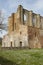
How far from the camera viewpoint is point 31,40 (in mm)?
46531

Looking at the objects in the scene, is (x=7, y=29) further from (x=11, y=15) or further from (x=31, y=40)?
(x=31, y=40)

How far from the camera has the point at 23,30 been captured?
47812 millimetres

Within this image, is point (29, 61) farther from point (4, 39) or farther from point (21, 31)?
point (4, 39)

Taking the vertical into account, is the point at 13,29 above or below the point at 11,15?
below

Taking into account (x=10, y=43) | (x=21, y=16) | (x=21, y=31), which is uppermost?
(x=21, y=16)

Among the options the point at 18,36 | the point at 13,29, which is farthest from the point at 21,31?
the point at 13,29

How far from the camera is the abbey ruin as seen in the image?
4609 cm

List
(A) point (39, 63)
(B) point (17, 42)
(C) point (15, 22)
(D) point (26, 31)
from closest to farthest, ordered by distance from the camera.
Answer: (A) point (39, 63) < (D) point (26, 31) < (B) point (17, 42) < (C) point (15, 22)

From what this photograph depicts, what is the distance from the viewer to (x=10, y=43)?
52.0 m

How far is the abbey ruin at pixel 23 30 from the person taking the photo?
151 feet

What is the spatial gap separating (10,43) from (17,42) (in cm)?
327

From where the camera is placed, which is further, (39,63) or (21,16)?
(21,16)

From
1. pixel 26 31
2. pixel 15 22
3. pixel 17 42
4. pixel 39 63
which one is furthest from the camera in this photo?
pixel 15 22

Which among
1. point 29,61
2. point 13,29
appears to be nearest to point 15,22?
point 13,29
